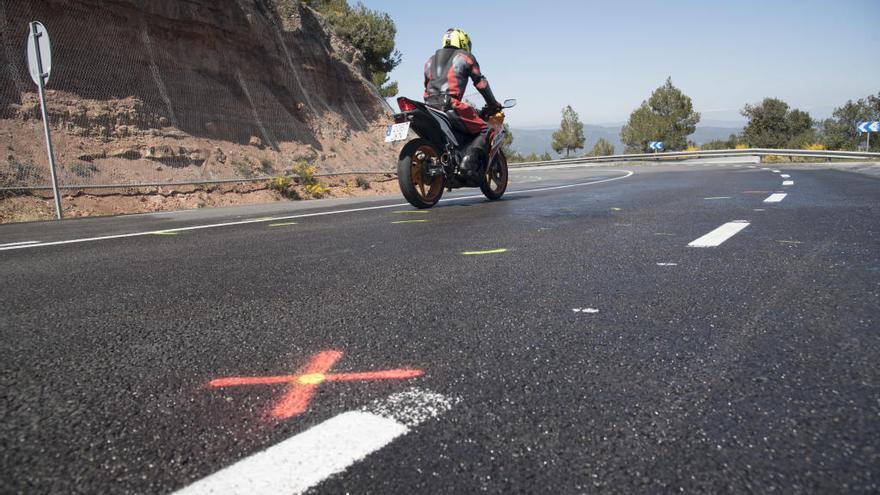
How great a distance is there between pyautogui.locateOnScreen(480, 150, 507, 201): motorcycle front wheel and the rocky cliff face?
29.1 ft

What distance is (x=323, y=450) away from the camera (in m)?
1.20

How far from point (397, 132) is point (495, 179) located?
2.13 m

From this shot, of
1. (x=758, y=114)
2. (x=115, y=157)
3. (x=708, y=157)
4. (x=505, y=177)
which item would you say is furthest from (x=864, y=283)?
(x=758, y=114)

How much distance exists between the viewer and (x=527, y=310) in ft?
7.49

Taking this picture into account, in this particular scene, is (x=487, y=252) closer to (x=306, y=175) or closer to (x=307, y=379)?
(x=307, y=379)

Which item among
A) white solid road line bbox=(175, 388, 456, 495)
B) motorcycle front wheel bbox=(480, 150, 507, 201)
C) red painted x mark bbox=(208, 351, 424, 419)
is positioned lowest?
white solid road line bbox=(175, 388, 456, 495)

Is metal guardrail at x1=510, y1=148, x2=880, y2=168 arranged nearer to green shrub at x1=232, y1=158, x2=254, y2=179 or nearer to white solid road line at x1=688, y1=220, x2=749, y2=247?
green shrub at x1=232, y1=158, x2=254, y2=179

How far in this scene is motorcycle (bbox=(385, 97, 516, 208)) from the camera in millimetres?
7031

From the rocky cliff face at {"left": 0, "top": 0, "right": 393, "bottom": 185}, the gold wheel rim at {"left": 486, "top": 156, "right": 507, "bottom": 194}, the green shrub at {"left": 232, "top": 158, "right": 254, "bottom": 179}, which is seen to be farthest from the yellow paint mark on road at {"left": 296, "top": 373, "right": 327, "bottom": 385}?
the green shrub at {"left": 232, "top": 158, "right": 254, "bottom": 179}

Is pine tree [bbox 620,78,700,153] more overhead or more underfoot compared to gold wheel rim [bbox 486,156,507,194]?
more overhead

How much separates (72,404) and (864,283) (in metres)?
3.03

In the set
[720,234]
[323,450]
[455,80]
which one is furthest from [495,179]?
[323,450]

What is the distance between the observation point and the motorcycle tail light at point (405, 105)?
6.92 metres

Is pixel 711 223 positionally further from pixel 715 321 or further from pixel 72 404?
pixel 72 404
